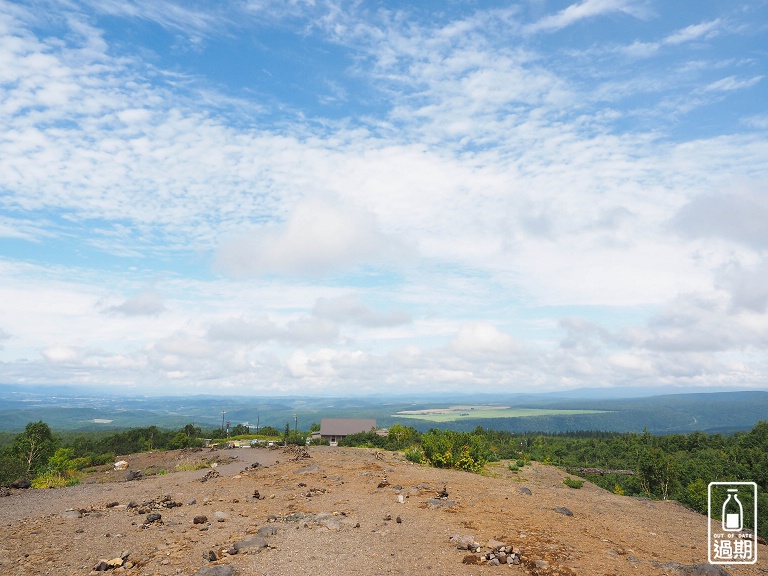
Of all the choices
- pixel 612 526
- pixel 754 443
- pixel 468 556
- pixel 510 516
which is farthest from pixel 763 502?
pixel 754 443

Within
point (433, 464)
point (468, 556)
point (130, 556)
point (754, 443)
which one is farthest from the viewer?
point (754, 443)

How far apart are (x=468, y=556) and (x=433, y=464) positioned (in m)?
27.5

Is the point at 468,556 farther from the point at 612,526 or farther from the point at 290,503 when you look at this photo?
the point at 290,503

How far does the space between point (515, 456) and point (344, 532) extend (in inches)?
2904

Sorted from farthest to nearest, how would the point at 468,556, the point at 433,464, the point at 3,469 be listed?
the point at 433,464 → the point at 3,469 → the point at 468,556

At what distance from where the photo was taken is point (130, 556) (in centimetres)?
1326

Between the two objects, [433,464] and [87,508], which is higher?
[87,508]

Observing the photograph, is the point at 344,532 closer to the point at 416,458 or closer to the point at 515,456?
the point at 416,458

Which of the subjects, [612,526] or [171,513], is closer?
[612,526]

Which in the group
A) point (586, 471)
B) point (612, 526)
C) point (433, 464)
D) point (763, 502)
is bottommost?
point (586, 471)

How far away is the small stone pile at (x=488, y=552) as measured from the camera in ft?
39.3

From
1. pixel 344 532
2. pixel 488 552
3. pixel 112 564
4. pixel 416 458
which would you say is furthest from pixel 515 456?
pixel 112 564

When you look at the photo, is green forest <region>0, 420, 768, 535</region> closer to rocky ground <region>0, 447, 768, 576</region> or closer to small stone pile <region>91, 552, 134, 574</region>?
rocky ground <region>0, 447, 768, 576</region>

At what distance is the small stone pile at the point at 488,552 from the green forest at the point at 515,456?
2527 cm
